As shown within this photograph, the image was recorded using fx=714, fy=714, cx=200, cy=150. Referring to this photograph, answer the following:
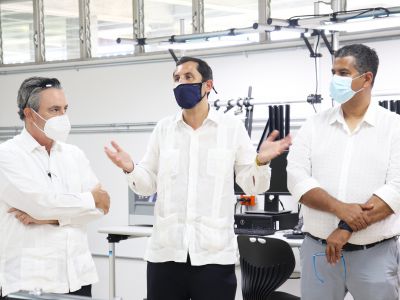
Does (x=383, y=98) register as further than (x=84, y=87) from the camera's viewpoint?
No

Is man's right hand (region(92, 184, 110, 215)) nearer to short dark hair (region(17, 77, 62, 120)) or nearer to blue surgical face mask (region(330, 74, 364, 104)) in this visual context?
short dark hair (region(17, 77, 62, 120))

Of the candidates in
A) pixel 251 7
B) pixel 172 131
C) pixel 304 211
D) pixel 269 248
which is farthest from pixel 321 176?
pixel 251 7

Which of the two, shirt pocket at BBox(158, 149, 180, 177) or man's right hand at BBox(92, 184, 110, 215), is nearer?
man's right hand at BBox(92, 184, 110, 215)

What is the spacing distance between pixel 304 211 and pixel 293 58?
2847 mm

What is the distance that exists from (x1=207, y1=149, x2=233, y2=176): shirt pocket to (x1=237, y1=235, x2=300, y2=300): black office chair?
42.6 inches

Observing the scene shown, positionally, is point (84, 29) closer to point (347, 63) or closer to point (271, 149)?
point (347, 63)

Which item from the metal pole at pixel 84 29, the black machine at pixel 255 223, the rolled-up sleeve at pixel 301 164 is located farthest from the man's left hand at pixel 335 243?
the metal pole at pixel 84 29

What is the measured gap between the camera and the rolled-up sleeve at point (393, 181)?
2877 mm

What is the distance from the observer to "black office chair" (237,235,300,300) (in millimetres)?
4008

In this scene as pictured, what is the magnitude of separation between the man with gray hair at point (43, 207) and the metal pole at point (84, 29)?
4.40m

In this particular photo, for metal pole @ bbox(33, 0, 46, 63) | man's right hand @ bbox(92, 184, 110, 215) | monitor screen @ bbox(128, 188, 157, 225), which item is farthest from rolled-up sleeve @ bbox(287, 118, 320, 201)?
metal pole @ bbox(33, 0, 46, 63)

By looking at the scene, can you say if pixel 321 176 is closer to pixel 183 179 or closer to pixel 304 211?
pixel 304 211

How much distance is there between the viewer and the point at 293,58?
5.76 metres

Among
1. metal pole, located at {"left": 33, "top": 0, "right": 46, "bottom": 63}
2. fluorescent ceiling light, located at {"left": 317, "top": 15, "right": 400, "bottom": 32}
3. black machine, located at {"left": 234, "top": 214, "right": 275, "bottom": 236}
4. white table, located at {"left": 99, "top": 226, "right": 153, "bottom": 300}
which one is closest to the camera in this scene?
fluorescent ceiling light, located at {"left": 317, "top": 15, "right": 400, "bottom": 32}
